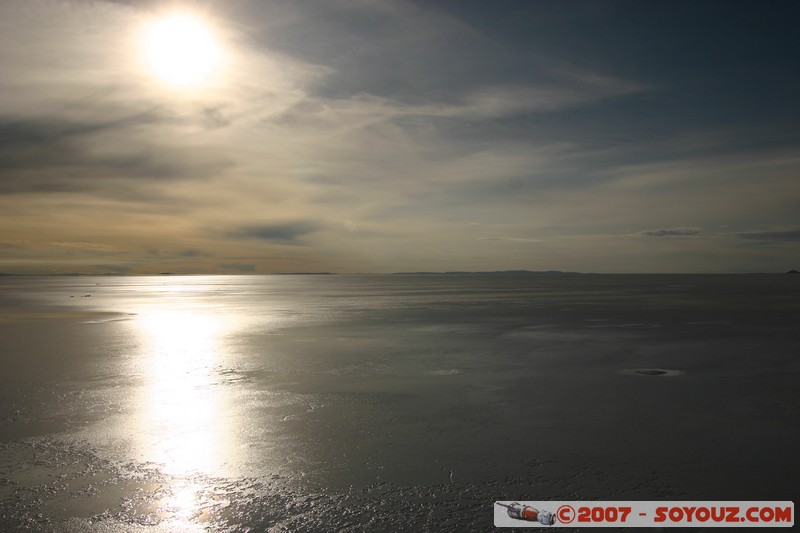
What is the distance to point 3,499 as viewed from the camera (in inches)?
252

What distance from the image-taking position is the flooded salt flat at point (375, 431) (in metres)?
6.39

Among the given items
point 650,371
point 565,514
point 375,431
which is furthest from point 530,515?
point 650,371

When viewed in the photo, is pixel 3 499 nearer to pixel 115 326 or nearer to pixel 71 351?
pixel 71 351

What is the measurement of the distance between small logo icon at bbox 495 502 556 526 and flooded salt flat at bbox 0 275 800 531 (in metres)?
0.26

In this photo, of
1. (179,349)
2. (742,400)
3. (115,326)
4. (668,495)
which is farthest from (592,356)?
(115,326)

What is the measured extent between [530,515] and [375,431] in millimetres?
3658

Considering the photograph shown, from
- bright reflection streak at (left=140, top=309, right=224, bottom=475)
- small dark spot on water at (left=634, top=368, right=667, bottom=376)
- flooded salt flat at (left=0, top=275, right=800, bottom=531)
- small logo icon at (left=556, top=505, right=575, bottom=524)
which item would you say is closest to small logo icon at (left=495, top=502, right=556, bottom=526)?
small logo icon at (left=556, top=505, right=575, bottom=524)

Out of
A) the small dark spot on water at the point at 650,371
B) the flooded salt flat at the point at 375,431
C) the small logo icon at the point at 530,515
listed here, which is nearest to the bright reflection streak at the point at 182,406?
the flooded salt flat at the point at 375,431

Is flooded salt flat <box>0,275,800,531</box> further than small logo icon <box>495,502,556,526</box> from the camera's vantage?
Yes

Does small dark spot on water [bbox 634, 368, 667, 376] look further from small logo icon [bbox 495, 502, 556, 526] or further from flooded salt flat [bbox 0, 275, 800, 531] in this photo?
small logo icon [bbox 495, 502, 556, 526]

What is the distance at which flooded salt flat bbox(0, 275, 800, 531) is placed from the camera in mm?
6391

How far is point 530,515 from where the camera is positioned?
241 inches

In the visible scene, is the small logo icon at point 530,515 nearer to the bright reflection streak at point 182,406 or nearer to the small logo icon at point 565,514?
the small logo icon at point 565,514

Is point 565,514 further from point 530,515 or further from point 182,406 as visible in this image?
point 182,406
